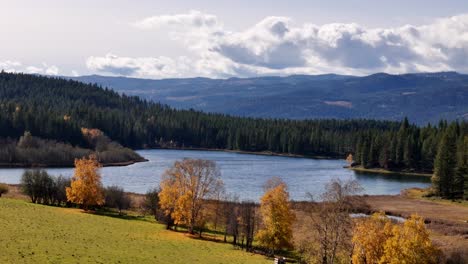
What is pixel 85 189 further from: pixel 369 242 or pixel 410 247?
pixel 410 247

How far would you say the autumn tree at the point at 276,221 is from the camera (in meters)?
67.9

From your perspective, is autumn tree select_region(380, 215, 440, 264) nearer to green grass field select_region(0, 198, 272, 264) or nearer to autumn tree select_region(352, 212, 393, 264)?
autumn tree select_region(352, 212, 393, 264)

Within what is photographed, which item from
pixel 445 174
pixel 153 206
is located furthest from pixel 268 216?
pixel 445 174

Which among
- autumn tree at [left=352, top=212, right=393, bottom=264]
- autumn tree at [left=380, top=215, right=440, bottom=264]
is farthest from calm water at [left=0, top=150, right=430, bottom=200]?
autumn tree at [left=380, top=215, right=440, bottom=264]

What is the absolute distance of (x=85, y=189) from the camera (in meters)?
86.5

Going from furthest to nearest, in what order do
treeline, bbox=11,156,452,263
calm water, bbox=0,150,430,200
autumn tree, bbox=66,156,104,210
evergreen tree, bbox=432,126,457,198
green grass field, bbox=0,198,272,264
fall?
evergreen tree, bbox=432,126,457,198
calm water, bbox=0,150,430,200
autumn tree, bbox=66,156,104,210
treeline, bbox=11,156,452,263
green grass field, bbox=0,198,272,264

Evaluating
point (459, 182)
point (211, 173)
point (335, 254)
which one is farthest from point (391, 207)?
point (335, 254)

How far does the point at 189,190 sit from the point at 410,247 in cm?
3420

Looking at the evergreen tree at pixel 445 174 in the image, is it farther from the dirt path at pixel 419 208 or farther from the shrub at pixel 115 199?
the shrub at pixel 115 199

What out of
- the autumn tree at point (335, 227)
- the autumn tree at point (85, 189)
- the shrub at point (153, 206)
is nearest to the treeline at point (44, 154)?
the autumn tree at point (85, 189)

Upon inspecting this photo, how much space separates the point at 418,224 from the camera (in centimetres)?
5666

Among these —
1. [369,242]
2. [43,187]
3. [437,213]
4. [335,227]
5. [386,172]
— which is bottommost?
[437,213]

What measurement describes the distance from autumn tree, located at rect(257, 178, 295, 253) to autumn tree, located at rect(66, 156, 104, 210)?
1183 inches

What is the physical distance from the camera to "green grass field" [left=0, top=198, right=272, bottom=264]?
46900 millimetres
